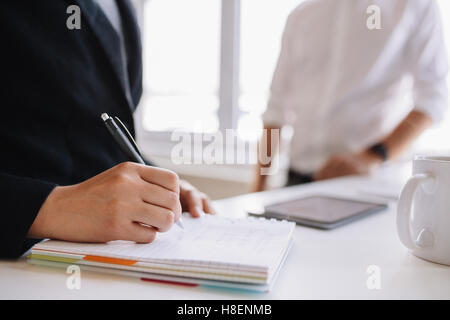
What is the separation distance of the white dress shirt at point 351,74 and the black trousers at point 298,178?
0.02 meters

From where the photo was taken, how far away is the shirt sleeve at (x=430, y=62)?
1.58 meters

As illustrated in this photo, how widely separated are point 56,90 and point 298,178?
51.6 inches

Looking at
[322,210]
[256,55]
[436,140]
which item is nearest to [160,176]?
[322,210]

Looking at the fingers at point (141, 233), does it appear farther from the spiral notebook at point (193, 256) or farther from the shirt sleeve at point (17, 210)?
the shirt sleeve at point (17, 210)

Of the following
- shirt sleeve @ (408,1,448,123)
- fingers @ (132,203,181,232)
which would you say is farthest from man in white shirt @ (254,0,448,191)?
fingers @ (132,203,181,232)

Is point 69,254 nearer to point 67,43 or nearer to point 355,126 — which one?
point 67,43

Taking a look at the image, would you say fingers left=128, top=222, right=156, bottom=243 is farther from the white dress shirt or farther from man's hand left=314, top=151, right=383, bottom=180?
the white dress shirt

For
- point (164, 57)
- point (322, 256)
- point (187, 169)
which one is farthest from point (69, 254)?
point (164, 57)

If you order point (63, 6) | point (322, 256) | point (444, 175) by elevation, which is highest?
point (63, 6)

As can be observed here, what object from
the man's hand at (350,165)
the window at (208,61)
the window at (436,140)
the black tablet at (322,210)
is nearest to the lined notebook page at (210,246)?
the black tablet at (322,210)

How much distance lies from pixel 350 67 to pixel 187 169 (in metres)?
1.58

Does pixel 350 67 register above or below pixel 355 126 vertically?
above

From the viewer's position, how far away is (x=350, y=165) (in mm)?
1464
